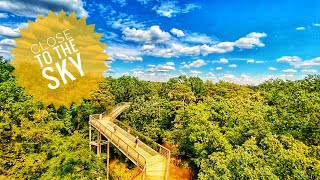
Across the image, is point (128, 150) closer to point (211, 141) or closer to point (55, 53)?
point (211, 141)

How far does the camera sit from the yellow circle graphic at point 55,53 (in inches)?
757

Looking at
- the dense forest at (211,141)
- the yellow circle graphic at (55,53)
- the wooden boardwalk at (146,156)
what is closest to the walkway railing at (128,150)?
the wooden boardwalk at (146,156)

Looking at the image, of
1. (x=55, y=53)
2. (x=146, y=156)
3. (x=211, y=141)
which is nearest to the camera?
(x=146, y=156)

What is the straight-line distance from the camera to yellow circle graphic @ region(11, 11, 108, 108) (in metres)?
19.2

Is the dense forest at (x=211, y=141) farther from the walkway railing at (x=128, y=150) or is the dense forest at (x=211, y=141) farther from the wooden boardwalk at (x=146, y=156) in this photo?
the wooden boardwalk at (x=146, y=156)

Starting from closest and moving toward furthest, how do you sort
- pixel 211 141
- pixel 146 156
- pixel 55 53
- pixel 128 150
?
pixel 146 156 → pixel 128 150 → pixel 211 141 → pixel 55 53

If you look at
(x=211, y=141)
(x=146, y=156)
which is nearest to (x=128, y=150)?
(x=146, y=156)

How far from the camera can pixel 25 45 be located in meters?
21.2

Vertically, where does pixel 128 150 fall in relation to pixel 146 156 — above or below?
above

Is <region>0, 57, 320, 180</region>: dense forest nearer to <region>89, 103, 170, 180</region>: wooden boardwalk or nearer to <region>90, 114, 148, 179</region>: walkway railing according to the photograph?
<region>90, 114, 148, 179</region>: walkway railing

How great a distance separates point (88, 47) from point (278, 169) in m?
18.7

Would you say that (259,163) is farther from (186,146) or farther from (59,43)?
(59,43)

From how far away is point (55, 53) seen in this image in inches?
764

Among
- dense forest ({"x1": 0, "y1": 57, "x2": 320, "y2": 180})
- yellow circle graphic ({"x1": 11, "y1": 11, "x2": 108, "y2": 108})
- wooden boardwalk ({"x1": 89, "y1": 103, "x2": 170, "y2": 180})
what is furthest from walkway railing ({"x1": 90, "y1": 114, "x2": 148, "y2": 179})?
yellow circle graphic ({"x1": 11, "y1": 11, "x2": 108, "y2": 108})
